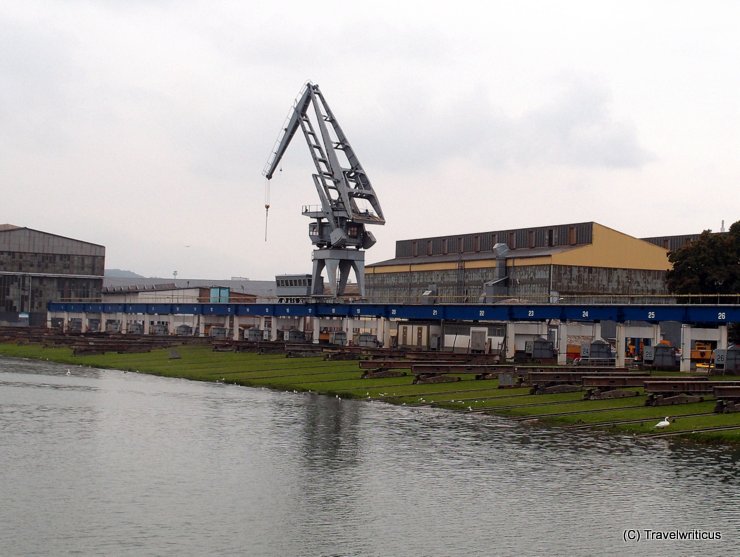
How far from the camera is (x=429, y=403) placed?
187ft

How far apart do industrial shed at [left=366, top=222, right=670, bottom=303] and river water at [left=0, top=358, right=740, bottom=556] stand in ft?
220

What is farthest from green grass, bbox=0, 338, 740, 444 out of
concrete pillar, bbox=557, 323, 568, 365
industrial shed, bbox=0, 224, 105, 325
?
industrial shed, bbox=0, 224, 105, 325

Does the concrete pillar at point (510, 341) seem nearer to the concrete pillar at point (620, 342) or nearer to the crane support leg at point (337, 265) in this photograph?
the concrete pillar at point (620, 342)

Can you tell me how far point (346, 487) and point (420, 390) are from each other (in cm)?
3019

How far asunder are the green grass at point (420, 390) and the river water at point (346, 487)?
3.22 meters

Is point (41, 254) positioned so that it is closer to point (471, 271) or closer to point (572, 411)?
point (471, 271)

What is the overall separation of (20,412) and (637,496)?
3220 cm

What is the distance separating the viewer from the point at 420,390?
62594 millimetres

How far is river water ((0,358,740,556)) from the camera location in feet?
86.0

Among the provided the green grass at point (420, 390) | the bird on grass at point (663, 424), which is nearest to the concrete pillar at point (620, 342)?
the green grass at point (420, 390)

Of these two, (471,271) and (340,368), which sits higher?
(471,271)

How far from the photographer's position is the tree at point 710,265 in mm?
94125

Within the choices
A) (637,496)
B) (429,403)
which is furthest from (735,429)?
(429,403)

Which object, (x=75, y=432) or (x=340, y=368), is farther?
(x=340, y=368)
